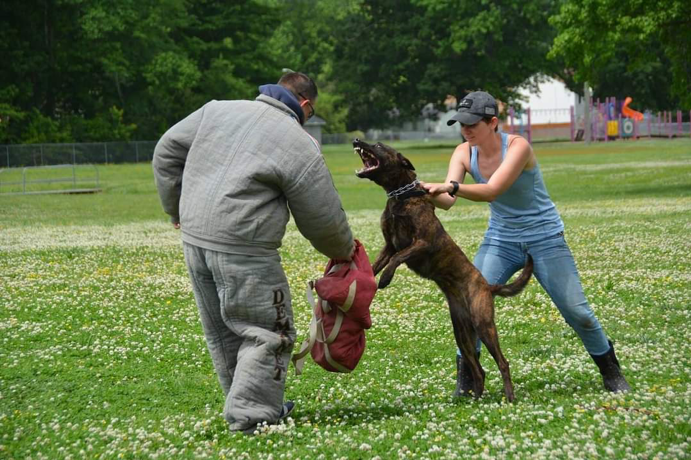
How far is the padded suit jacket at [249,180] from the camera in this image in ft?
17.9

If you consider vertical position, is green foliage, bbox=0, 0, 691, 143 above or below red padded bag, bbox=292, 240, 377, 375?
above

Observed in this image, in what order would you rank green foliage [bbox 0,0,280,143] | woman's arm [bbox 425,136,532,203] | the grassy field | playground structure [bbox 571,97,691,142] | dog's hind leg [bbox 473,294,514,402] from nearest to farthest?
the grassy field
woman's arm [bbox 425,136,532,203]
dog's hind leg [bbox 473,294,514,402]
green foliage [bbox 0,0,280,143]
playground structure [bbox 571,97,691,142]

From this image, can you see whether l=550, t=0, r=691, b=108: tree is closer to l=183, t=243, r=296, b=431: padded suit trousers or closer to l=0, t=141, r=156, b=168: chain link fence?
l=183, t=243, r=296, b=431: padded suit trousers

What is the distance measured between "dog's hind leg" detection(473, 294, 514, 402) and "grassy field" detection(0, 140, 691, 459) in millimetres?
176

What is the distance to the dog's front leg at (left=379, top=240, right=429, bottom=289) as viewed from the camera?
6.05 m

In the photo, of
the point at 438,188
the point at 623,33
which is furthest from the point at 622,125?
the point at 438,188

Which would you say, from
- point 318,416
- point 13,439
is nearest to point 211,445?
point 318,416

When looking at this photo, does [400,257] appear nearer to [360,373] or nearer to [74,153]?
[360,373]

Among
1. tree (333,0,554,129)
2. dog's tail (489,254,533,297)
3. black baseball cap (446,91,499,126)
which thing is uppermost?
tree (333,0,554,129)

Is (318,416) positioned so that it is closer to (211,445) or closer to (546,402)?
(211,445)

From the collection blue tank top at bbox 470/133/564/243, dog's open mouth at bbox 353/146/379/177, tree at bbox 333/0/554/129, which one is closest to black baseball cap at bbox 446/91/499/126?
blue tank top at bbox 470/133/564/243

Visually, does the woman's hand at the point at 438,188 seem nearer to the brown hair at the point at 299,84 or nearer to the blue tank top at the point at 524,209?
the blue tank top at the point at 524,209

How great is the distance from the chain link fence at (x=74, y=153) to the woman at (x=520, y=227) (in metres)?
50.9

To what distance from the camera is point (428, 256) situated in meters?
6.26
